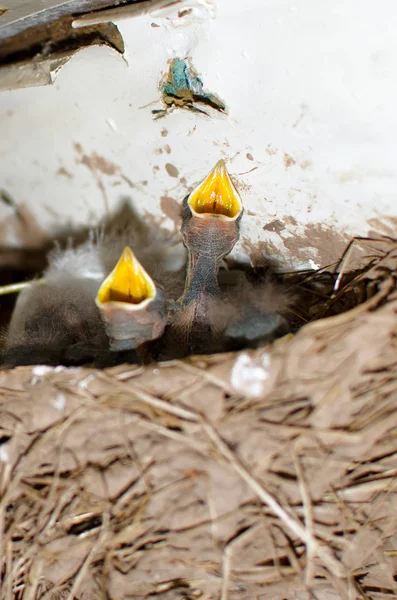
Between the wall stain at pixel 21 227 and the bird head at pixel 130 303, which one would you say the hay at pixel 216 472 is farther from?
the wall stain at pixel 21 227

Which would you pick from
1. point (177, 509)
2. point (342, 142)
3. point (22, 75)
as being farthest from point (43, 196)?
point (177, 509)

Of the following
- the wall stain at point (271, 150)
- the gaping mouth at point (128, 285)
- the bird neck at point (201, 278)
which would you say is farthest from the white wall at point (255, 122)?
the gaping mouth at point (128, 285)

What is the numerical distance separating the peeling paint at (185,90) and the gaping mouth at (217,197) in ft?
0.46

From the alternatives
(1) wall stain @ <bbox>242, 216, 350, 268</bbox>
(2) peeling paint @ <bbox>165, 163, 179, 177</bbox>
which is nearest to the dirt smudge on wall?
(1) wall stain @ <bbox>242, 216, 350, 268</bbox>

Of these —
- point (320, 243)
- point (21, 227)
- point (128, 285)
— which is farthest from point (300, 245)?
point (21, 227)

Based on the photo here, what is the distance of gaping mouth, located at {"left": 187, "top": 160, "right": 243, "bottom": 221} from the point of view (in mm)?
1353

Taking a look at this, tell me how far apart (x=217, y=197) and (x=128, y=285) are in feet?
1.02

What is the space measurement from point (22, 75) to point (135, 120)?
0.33m

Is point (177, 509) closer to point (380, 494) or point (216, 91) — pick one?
point (380, 494)

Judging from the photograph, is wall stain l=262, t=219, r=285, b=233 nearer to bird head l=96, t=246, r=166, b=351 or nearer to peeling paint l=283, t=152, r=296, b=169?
peeling paint l=283, t=152, r=296, b=169

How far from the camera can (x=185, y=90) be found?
4.38 ft

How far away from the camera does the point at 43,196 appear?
1.94m

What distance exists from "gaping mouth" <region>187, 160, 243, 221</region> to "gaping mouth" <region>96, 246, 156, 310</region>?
195mm

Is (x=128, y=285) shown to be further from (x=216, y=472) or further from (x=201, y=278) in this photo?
(x=216, y=472)
